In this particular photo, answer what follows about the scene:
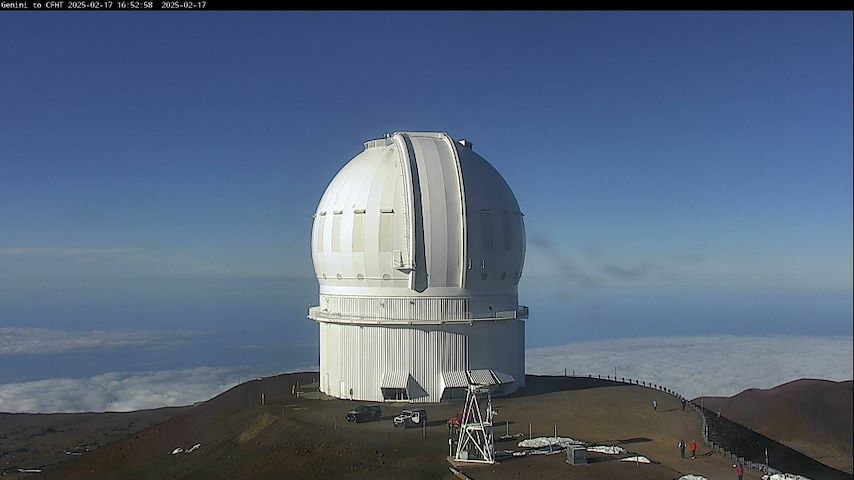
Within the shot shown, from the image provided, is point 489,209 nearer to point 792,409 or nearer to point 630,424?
point 630,424

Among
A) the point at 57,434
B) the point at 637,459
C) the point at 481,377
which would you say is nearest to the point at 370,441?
the point at 481,377

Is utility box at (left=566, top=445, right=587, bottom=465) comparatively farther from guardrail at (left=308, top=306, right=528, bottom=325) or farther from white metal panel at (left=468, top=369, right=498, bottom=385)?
guardrail at (left=308, top=306, right=528, bottom=325)

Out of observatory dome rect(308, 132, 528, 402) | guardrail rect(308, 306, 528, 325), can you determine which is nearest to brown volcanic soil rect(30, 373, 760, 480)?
observatory dome rect(308, 132, 528, 402)

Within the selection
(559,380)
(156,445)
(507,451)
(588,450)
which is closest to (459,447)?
(507,451)

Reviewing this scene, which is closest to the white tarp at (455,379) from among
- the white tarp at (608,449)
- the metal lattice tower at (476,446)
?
the metal lattice tower at (476,446)

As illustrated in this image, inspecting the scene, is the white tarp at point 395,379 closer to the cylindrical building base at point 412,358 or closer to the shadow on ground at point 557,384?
the cylindrical building base at point 412,358
